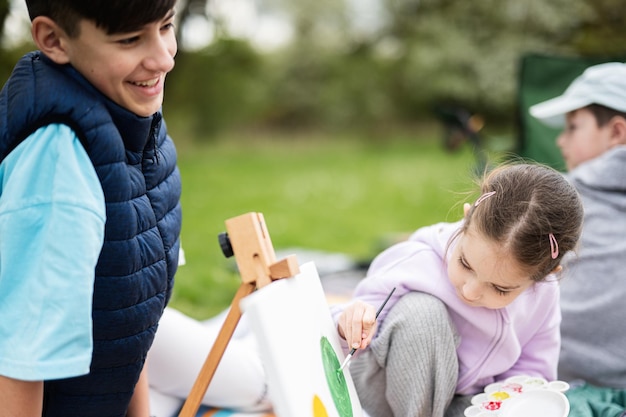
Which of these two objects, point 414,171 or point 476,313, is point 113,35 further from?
point 414,171

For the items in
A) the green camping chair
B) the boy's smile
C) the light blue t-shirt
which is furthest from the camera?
the green camping chair

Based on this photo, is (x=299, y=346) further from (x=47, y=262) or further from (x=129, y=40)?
(x=129, y=40)

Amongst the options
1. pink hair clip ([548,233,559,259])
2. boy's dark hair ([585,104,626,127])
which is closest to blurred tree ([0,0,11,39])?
boy's dark hair ([585,104,626,127])

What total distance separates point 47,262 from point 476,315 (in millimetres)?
1057

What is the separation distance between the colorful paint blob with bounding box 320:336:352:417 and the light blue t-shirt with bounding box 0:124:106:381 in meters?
0.52

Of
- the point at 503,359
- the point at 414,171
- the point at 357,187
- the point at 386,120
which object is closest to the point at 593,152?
the point at 503,359

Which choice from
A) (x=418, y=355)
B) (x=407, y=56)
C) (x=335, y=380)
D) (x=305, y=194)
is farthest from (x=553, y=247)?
(x=407, y=56)

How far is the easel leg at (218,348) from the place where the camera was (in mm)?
1470

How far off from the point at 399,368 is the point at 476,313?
0.80ft

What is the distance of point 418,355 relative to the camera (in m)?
1.74

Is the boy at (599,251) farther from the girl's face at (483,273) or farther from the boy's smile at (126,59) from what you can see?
the boy's smile at (126,59)

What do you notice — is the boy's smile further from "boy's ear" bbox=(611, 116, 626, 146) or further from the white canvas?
"boy's ear" bbox=(611, 116, 626, 146)

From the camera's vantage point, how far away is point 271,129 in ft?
36.7

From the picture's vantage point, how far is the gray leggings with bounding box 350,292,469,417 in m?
1.74
